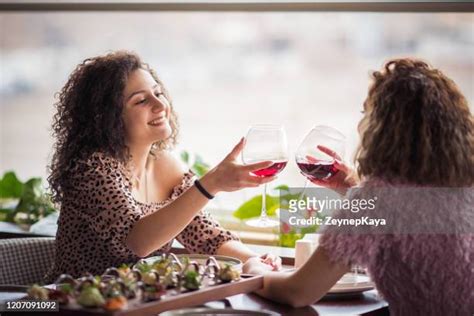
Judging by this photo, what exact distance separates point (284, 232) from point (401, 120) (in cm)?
112

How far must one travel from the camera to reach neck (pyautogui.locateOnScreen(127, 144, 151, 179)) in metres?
2.79

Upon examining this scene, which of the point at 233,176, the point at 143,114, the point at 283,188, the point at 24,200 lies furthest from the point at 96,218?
the point at 24,200

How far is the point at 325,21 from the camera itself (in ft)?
12.1

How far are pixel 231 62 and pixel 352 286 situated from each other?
1.73 metres

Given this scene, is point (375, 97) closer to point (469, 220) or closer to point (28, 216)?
point (469, 220)

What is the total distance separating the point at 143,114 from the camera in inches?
108

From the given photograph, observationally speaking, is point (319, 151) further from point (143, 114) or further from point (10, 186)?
point (10, 186)

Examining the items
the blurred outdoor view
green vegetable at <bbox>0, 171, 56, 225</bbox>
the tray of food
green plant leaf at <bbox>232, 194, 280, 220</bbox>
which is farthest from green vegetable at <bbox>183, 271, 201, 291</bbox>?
green vegetable at <bbox>0, 171, 56, 225</bbox>

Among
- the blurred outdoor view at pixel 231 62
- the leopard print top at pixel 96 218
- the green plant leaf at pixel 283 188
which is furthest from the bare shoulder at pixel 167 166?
the blurred outdoor view at pixel 231 62

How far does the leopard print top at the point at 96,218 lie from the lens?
2.59 m

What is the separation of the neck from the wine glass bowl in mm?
538

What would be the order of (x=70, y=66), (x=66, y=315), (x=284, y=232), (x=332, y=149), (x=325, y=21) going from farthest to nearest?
(x=70, y=66) < (x=325, y=21) < (x=284, y=232) < (x=332, y=149) < (x=66, y=315)

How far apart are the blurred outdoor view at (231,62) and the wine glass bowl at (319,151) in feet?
2.89

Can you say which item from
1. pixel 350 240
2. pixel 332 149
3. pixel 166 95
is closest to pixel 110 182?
pixel 166 95
